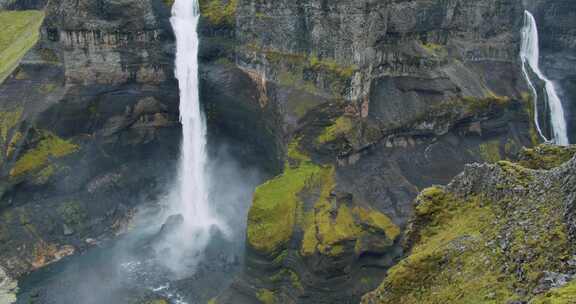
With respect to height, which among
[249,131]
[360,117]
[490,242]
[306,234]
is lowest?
[306,234]

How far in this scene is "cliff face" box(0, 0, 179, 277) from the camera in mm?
37625

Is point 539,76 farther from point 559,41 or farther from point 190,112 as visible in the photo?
point 190,112

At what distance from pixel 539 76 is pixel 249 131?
2469 cm

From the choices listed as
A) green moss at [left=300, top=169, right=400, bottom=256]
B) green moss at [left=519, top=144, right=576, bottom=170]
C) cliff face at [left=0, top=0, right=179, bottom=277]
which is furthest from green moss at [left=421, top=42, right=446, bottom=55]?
green moss at [left=519, top=144, right=576, bottom=170]

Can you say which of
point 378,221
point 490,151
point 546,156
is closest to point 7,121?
point 378,221

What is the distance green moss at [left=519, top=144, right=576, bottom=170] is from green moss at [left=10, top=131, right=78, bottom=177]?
32179 mm

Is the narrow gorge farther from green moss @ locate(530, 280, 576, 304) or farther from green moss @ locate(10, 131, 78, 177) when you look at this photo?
green moss @ locate(530, 280, 576, 304)

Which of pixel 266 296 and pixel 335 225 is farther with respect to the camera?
pixel 266 296

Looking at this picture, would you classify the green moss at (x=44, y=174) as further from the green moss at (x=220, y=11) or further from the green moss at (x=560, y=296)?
the green moss at (x=560, y=296)

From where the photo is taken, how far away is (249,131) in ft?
140

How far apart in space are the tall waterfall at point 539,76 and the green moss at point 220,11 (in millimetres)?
24281

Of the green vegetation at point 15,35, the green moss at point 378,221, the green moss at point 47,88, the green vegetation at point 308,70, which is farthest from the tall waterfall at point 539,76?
the green vegetation at point 15,35

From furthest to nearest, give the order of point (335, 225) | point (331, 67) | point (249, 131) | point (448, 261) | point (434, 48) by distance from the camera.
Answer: point (249, 131)
point (434, 48)
point (331, 67)
point (335, 225)
point (448, 261)

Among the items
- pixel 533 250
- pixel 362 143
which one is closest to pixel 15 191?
pixel 362 143
